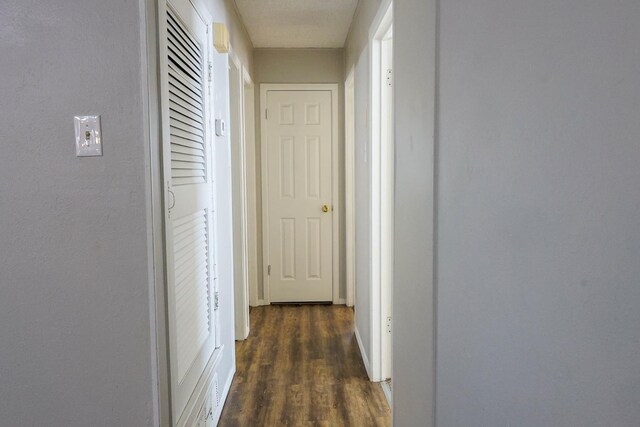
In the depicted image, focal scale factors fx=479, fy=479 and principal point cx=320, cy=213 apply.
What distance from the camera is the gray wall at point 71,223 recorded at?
4.65 feet

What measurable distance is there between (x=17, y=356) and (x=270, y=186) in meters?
3.15

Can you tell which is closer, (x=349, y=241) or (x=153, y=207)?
(x=153, y=207)

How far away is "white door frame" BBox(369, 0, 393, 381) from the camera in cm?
270

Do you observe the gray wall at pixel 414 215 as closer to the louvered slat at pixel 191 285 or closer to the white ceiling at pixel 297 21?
the louvered slat at pixel 191 285

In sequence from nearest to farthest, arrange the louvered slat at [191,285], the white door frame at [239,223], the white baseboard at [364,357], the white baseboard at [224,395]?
1. the louvered slat at [191,285]
2. the white baseboard at [224,395]
3. the white baseboard at [364,357]
4. the white door frame at [239,223]

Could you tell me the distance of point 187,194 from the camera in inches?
74.4

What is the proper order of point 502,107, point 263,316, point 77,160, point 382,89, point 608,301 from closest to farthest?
1. point 608,301
2. point 502,107
3. point 77,160
4. point 382,89
5. point 263,316

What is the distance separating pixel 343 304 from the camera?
4633 millimetres

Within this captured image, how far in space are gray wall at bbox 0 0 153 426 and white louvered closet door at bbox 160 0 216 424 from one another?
15 cm

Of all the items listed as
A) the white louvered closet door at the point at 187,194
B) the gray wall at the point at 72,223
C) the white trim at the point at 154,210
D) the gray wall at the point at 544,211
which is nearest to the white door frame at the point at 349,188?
the white louvered closet door at the point at 187,194

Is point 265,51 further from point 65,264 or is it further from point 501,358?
point 501,358

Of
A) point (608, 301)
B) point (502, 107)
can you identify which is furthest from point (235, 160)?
point (608, 301)

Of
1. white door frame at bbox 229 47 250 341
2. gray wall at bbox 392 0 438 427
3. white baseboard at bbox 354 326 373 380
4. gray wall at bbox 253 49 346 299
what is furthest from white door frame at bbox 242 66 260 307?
gray wall at bbox 392 0 438 427

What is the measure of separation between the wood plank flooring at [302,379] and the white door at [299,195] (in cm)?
50
